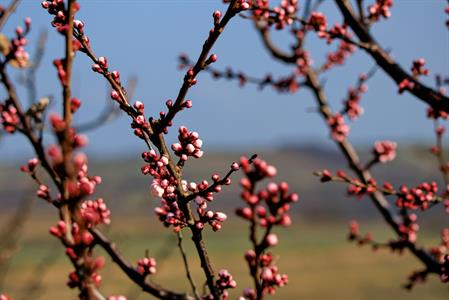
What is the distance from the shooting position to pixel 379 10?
125 inches

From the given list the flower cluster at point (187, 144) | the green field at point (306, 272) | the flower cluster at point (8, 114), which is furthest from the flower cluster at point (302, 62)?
the green field at point (306, 272)

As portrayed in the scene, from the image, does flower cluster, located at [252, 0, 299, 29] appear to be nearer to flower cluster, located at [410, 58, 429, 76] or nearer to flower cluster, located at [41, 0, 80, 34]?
flower cluster, located at [410, 58, 429, 76]

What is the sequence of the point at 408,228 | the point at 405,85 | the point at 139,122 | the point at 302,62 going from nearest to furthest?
the point at 139,122 → the point at 405,85 → the point at 408,228 → the point at 302,62

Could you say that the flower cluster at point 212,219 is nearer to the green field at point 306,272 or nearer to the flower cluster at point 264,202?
the flower cluster at point 264,202

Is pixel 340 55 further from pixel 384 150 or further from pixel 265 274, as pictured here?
pixel 265 274

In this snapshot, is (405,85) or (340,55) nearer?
(405,85)

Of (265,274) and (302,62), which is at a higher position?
(302,62)

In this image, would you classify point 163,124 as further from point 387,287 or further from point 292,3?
point 387,287

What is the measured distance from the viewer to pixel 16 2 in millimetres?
1785

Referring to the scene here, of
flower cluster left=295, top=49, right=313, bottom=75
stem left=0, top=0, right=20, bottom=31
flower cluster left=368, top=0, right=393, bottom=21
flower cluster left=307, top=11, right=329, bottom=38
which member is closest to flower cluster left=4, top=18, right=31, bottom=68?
stem left=0, top=0, right=20, bottom=31

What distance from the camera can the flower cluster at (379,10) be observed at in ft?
10.3

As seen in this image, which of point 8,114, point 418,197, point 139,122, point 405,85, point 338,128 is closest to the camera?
point 8,114

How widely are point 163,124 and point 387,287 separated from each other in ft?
97.2

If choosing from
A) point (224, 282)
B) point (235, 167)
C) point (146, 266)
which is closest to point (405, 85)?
point (235, 167)
